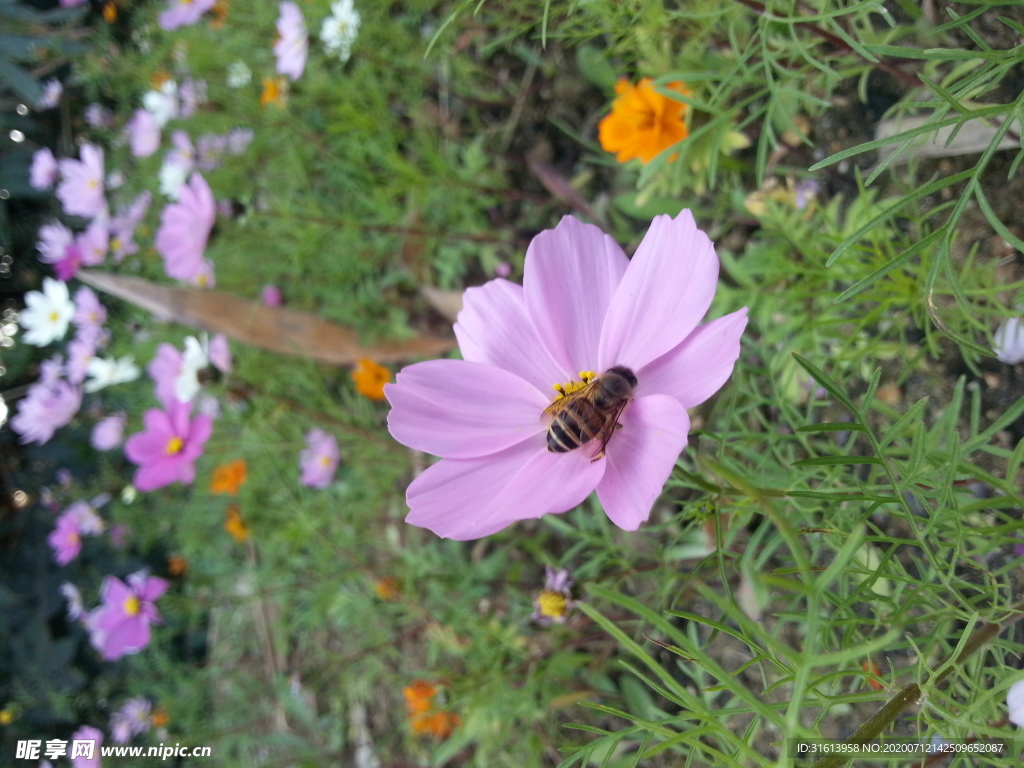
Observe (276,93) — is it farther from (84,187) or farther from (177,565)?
(177,565)

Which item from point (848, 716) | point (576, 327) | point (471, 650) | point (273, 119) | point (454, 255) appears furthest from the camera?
point (273, 119)

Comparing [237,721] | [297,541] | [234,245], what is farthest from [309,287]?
[237,721]

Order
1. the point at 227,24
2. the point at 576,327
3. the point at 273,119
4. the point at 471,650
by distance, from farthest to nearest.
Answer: the point at 227,24 < the point at 273,119 < the point at 471,650 < the point at 576,327

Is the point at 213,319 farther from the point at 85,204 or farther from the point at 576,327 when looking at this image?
the point at 576,327

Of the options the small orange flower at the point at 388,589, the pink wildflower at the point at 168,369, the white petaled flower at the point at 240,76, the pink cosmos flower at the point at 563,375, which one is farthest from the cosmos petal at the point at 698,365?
the white petaled flower at the point at 240,76

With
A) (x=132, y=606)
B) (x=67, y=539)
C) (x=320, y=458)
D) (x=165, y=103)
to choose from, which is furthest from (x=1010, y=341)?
(x=67, y=539)
